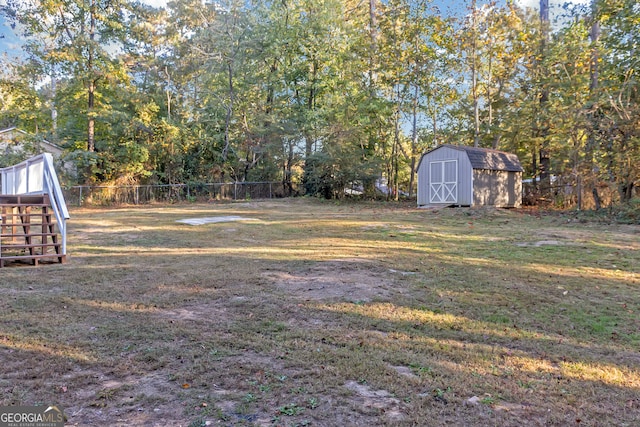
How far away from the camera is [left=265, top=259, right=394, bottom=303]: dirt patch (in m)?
4.55

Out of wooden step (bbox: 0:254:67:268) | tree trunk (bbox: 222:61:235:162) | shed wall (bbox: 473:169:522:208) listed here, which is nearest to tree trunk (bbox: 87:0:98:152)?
tree trunk (bbox: 222:61:235:162)

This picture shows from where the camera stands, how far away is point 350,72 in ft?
82.2

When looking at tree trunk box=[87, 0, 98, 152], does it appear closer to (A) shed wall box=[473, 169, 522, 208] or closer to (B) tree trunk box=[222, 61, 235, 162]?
(B) tree trunk box=[222, 61, 235, 162]

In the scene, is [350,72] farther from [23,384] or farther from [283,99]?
[23,384]

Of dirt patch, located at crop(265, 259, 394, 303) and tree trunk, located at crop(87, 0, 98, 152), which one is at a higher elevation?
tree trunk, located at crop(87, 0, 98, 152)

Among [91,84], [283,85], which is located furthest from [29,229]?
[283,85]

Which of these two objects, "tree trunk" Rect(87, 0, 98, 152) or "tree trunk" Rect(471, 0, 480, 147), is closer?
"tree trunk" Rect(87, 0, 98, 152)

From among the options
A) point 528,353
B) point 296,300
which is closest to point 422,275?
point 296,300

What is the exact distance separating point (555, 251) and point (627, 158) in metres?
8.03

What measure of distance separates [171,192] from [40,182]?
15743 mm

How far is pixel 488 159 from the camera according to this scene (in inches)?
705

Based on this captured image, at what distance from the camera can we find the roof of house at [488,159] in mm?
17312

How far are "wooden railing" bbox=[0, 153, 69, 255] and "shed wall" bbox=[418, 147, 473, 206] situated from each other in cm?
1450

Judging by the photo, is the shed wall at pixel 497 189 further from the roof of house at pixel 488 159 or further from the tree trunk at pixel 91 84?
the tree trunk at pixel 91 84
